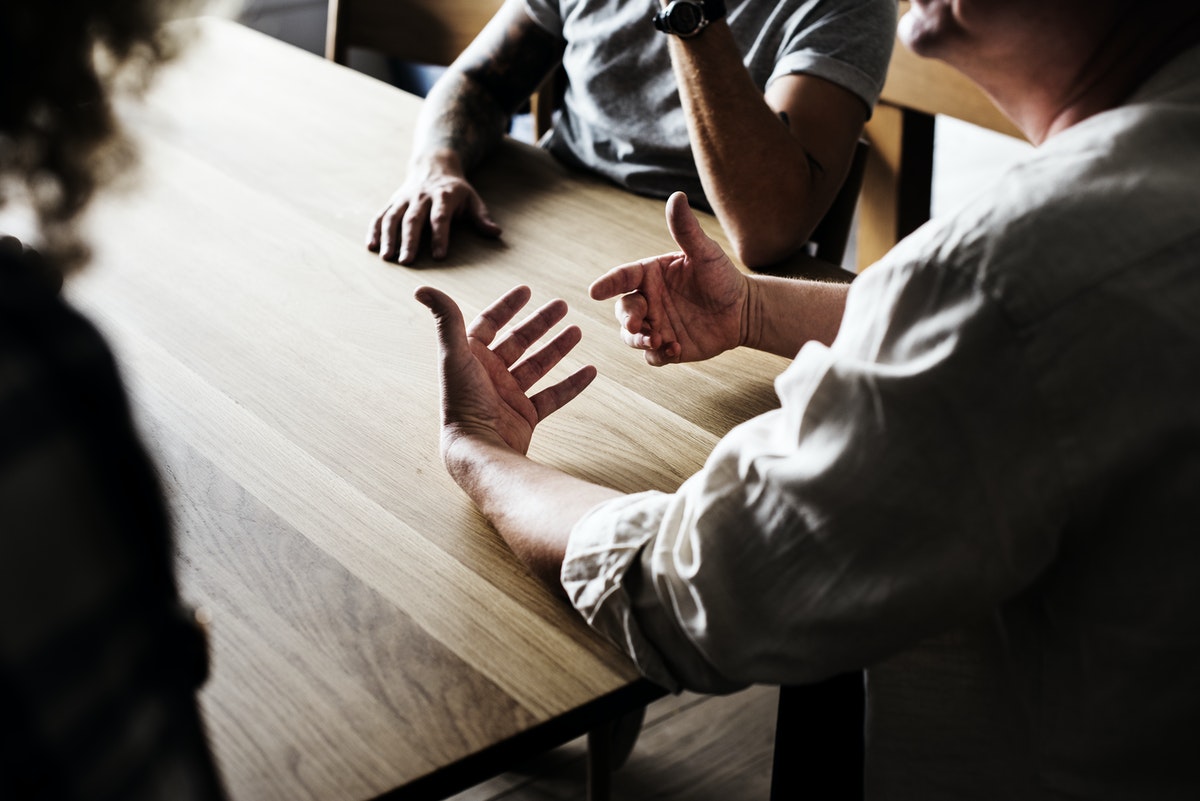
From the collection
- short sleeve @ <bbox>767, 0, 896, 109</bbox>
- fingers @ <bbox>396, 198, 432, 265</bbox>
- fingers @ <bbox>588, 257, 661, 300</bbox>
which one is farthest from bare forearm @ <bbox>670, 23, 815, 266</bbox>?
fingers @ <bbox>396, 198, 432, 265</bbox>

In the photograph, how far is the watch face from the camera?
1407 millimetres

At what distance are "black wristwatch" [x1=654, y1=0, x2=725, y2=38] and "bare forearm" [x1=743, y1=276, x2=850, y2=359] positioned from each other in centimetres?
40

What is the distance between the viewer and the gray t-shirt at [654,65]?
1522 millimetres

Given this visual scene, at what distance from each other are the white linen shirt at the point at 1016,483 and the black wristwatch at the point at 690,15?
0.78 meters

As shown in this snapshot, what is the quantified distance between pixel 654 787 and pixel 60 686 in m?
1.38

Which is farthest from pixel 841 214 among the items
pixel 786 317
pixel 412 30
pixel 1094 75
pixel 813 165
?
pixel 412 30

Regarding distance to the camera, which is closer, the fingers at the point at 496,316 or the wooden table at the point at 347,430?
the wooden table at the point at 347,430

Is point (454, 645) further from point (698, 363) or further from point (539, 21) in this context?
point (539, 21)

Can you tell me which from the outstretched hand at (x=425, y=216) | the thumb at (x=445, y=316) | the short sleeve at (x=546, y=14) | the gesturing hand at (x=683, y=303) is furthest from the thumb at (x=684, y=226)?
the short sleeve at (x=546, y=14)

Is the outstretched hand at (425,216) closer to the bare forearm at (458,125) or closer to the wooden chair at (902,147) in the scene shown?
the bare forearm at (458,125)

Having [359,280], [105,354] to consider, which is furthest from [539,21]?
[105,354]

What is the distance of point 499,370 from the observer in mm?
1047

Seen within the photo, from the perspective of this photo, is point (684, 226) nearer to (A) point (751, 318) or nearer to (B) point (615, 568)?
(A) point (751, 318)

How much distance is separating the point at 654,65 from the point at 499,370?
2.60ft
